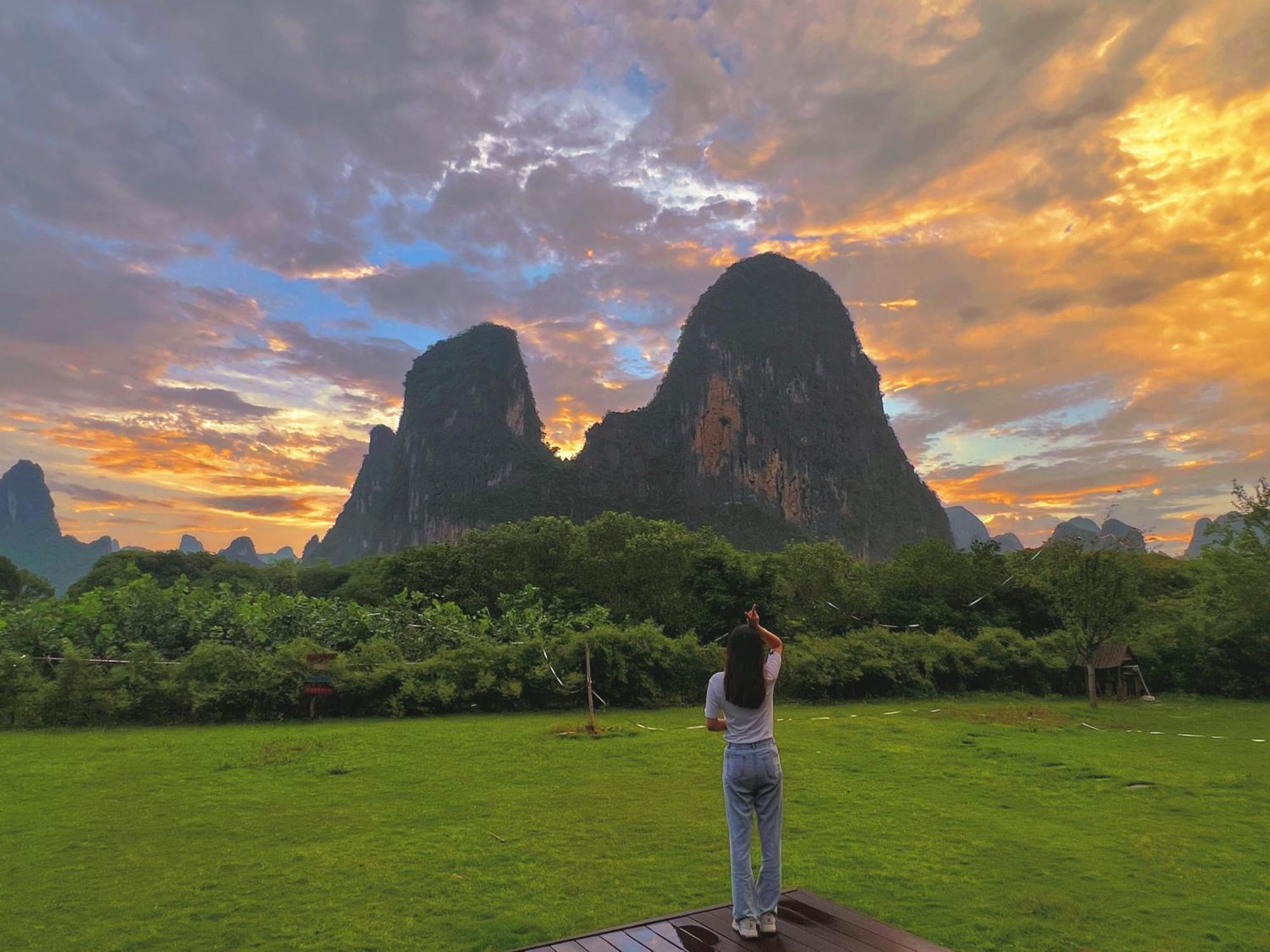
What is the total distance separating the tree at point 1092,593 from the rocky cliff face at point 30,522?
164 m

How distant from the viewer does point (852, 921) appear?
4.20 metres

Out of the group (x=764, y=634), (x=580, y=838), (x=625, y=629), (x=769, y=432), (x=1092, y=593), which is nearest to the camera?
(x=764, y=634)

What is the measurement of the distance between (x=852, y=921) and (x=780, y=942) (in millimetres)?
529

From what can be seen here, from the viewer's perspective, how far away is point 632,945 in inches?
154

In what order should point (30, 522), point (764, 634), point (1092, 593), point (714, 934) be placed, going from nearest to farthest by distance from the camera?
1. point (714, 934)
2. point (764, 634)
3. point (1092, 593)
4. point (30, 522)

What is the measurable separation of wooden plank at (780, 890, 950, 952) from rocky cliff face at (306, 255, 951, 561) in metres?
90.8

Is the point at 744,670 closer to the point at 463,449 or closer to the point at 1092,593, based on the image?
the point at 1092,593

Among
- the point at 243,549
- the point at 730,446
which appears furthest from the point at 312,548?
the point at 730,446

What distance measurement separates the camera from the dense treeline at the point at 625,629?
15.0 metres

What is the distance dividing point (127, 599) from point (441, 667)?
25.7 feet

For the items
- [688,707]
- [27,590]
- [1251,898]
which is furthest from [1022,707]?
[27,590]

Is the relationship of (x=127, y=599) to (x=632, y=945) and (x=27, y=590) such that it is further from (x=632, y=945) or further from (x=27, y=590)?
(x=27, y=590)

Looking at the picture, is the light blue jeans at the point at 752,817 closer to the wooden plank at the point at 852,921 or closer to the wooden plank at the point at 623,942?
the wooden plank at the point at 852,921

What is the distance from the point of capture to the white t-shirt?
4172 mm
